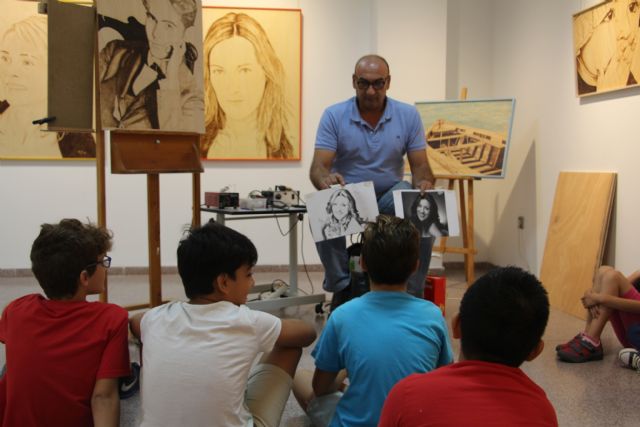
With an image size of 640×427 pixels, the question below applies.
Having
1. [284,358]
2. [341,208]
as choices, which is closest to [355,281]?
[341,208]

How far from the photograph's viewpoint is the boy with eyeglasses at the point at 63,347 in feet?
4.83

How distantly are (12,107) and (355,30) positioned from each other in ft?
10.0

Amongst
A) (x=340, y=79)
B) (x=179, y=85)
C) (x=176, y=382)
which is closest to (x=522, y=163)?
(x=340, y=79)

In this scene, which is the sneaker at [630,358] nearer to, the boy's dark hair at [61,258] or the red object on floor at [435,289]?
the red object on floor at [435,289]

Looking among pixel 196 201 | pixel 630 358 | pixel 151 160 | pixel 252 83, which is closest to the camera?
pixel 630 358

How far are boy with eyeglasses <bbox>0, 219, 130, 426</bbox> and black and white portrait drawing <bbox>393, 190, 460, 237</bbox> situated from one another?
1.57m

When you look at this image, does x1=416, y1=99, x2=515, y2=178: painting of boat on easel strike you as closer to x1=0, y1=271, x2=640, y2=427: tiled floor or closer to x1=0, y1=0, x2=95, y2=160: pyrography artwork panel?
x1=0, y1=271, x2=640, y2=427: tiled floor

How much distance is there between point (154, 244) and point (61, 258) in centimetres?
123

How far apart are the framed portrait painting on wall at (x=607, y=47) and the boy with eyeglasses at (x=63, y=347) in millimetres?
3183

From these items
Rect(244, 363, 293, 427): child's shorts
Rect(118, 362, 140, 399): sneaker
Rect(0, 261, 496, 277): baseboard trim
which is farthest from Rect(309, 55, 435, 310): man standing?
Rect(0, 261, 496, 277): baseboard trim

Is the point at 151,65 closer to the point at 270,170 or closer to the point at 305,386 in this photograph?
the point at 305,386

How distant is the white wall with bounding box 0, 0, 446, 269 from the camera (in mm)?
4852

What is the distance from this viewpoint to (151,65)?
2.75 meters

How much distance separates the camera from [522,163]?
468 centimetres
